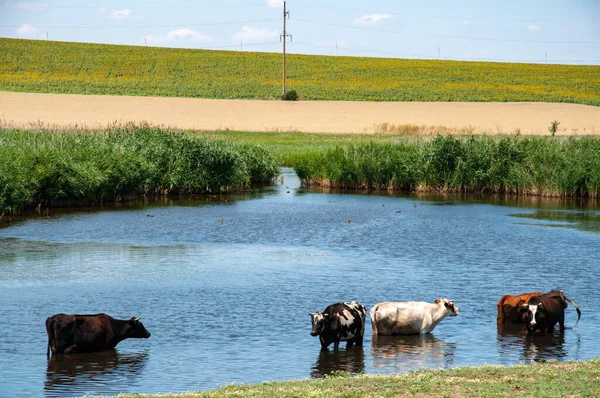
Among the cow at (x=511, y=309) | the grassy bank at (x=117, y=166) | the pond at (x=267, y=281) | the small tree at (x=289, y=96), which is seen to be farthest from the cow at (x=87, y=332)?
the small tree at (x=289, y=96)

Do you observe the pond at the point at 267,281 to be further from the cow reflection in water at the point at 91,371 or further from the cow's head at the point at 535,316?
the cow's head at the point at 535,316

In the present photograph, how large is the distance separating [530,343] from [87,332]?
742cm

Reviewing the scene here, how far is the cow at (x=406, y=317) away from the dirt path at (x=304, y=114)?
52184 mm

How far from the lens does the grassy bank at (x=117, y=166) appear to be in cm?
3272

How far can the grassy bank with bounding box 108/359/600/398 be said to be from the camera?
9844 millimetres

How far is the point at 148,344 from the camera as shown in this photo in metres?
14.1

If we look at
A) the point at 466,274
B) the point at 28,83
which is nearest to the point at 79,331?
the point at 466,274

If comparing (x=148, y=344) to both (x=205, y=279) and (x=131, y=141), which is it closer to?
(x=205, y=279)

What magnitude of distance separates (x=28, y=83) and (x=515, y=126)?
204ft

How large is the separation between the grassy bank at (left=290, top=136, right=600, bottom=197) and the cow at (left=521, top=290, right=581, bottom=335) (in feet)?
83.8

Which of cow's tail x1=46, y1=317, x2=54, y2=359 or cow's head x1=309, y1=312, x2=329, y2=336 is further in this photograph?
cow's head x1=309, y1=312, x2=329, y2=336

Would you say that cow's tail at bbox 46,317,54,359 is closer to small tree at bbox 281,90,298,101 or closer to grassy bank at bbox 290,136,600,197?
grassy bank at bbox 290,136,600,197

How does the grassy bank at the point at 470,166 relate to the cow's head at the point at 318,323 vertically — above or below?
above

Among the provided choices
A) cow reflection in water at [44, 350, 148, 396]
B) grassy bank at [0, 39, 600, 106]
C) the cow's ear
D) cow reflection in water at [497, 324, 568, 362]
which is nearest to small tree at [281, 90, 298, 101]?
grassy bank at [0, 39, 600, 106]
